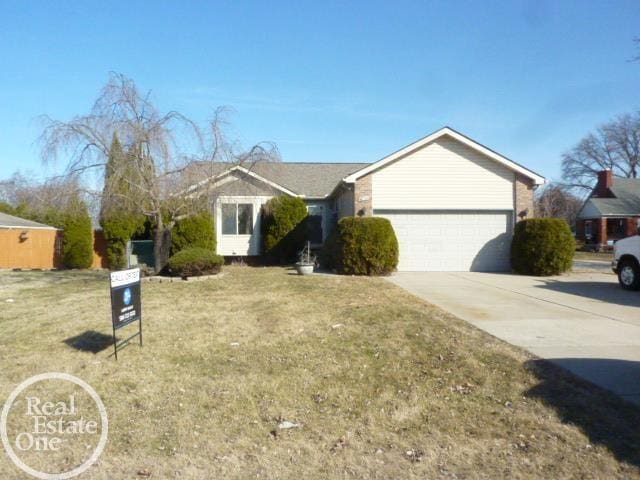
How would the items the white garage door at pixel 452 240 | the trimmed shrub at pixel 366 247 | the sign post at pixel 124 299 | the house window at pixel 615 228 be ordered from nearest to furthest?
the sign post at pixel 124 299, the trimmed shrub at pixel 366 247, the white garage door at pixel 452 240, the house window at pixel 615 228

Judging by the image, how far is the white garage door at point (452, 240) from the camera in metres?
17.9

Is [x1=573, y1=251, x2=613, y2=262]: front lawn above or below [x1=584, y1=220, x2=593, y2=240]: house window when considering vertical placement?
below

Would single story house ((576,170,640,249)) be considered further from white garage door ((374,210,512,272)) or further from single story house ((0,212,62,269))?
single story house ((0,212,62,269))

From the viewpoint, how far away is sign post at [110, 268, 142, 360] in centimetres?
670

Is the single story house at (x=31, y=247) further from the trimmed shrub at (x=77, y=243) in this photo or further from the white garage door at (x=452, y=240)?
the white garage door at (x=452, y=240)

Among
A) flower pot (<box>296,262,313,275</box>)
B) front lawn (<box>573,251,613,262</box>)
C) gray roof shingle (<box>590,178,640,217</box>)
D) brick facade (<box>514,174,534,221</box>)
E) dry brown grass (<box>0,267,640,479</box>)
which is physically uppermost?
gray roof shingle (<box>590,178,640,217</box>)

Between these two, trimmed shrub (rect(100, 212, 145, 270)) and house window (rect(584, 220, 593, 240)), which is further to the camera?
house window (rect(584, 220, 593, 240))

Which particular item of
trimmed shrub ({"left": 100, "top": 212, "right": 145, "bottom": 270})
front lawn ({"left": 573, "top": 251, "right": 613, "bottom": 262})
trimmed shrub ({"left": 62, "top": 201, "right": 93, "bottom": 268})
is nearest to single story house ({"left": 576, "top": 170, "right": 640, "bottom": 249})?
front lawn ({"left": 573, "top": 251, "right": 613, "bottom": 262})

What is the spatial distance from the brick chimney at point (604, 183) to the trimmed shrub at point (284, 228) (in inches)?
1211

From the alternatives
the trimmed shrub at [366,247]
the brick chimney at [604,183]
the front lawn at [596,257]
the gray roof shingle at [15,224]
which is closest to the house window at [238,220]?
the trimmed shrub at [366,247]

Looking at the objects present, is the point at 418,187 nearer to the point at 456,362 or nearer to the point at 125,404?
the point at 456,362

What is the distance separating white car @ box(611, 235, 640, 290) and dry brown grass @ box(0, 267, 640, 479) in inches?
261

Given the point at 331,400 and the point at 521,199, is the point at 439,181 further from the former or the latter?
the point at 331,400

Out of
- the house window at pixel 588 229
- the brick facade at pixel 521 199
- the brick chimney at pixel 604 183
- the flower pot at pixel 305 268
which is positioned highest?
the brick chimney at pixel 604 183
